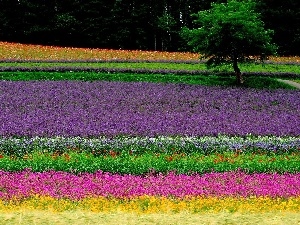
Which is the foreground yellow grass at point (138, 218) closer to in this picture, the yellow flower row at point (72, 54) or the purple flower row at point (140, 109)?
the purple flower row at point (140, 109)

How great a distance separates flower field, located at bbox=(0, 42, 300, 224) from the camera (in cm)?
1056

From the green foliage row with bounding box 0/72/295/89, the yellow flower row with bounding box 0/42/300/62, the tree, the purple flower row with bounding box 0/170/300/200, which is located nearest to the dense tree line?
the yellow flower row with bounding box 0/42/300/62

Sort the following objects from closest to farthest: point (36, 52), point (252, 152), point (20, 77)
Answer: point (252, 152) → point (20, 77) → point (36, 52)

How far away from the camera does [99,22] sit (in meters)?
56.0

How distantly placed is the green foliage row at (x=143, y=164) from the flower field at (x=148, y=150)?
0.03 m

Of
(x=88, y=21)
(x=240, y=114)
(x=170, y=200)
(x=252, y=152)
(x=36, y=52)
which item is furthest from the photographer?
(x=88, y=21)

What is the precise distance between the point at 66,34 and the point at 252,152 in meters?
42.4

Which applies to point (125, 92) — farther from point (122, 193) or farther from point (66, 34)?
point (66, 34)

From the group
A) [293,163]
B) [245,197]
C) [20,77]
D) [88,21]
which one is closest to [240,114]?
[293,163]

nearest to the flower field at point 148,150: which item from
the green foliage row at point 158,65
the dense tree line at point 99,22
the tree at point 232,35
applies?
the tree at point 232,35

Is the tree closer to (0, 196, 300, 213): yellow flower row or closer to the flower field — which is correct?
the flower field

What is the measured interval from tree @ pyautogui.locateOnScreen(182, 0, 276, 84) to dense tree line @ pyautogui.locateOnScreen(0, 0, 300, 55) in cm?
2441

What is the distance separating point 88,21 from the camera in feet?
182

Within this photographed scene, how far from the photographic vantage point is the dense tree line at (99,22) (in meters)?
54.6
